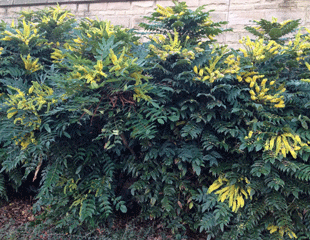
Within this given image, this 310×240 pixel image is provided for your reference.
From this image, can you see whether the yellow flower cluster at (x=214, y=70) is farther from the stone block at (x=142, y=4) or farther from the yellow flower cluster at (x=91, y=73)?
the stone block at (x=142, y=4)

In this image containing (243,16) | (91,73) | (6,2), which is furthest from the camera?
(6,2)

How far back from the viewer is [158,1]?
5.32 m

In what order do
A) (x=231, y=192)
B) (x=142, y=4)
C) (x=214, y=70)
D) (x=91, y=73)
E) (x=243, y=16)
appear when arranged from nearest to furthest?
(x=91, y=73) < (x=231, y=192) < (x=214, y=70) < (x=243, y=16) < (x=142, y=4)

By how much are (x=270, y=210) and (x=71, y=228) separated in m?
2.06

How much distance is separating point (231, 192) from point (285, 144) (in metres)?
0.71

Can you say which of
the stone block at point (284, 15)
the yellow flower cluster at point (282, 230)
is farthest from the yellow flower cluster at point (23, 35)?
the stone block at point (284, 15)

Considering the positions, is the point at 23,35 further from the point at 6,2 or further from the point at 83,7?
the point at 6,2

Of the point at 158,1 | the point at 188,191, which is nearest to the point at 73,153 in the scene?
the point at 188,191

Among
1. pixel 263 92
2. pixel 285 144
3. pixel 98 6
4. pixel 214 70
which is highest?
pixel 98 6

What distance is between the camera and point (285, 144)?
2570mm

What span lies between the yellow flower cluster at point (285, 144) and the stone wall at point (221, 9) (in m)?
2.87

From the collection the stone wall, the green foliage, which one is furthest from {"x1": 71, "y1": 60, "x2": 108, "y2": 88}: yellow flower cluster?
the stone wall

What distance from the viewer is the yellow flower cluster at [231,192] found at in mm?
2672

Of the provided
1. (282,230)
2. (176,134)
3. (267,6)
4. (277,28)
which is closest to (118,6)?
(267,6)
